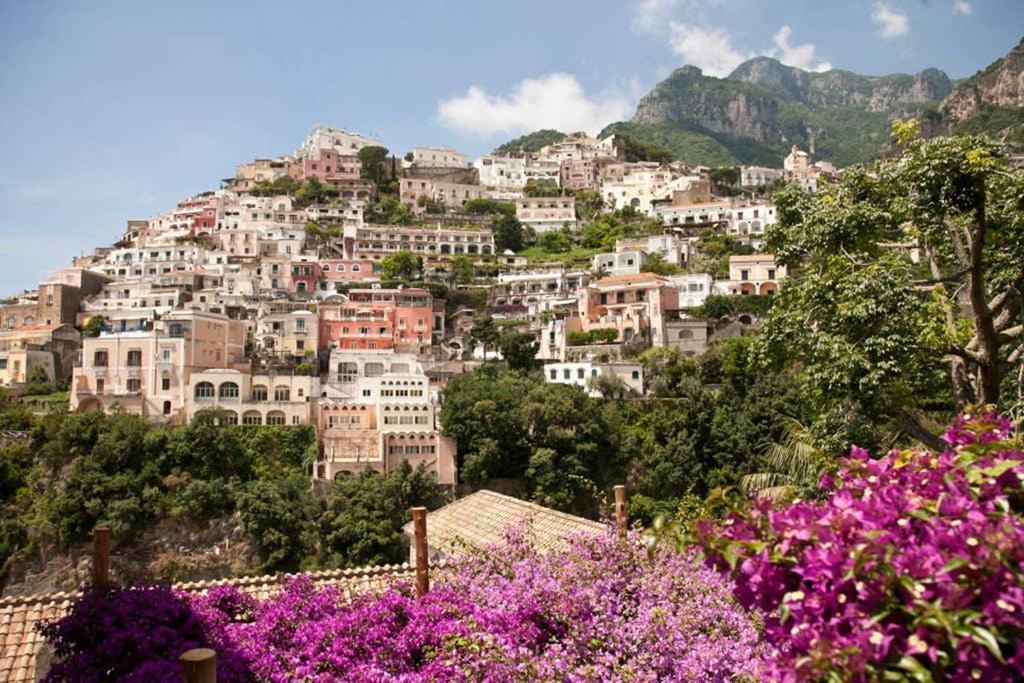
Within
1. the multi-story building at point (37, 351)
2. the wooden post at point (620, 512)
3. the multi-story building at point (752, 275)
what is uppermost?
the multi-story building at point (752, 275)

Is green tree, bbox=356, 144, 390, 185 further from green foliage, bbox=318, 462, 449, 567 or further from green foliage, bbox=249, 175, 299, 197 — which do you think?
green foliage, bbox=318, 462, 449, 567

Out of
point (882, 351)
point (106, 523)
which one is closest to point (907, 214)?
point (882, 351)

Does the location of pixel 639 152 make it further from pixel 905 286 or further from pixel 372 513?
pixel 905 286

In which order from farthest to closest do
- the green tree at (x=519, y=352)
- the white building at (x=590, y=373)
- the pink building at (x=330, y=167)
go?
the pink building at (x=330, y=167) → the green tree at (x=519, y=352) → the white building at (x=590, y=373)

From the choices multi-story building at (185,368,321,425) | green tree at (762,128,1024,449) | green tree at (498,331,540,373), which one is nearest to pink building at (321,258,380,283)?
green tree at (498,331,540,373)

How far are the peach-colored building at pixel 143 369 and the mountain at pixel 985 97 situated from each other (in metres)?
78.7

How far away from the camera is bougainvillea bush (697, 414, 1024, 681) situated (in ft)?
→ 6.49

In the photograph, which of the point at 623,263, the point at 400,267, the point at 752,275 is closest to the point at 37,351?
the point at 400,267

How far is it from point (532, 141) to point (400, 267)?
2574 inches

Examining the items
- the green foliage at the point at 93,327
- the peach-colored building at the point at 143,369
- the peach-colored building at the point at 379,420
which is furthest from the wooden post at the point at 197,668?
the green foliage at the point at 93,327

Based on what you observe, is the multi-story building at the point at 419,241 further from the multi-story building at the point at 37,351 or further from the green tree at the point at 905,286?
the green tree at the point at 905,286

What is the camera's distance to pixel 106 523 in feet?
72.2

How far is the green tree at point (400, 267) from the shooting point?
47281 mm

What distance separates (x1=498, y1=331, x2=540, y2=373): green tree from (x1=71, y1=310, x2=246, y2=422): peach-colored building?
1349 centimetres
